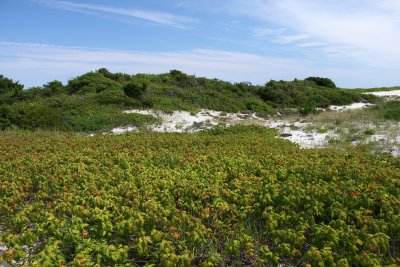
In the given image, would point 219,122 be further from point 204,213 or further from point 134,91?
point 204,213

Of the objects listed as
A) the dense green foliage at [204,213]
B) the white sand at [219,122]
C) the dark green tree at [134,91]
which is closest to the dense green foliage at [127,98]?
the dark green tree at [134,91]

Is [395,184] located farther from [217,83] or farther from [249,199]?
[217,83]

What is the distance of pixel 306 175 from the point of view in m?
7.23

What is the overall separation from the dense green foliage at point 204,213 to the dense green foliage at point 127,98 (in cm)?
1234

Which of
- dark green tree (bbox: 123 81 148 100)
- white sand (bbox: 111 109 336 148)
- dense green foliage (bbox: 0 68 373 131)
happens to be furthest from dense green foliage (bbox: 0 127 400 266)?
dark green tree (bbox: 123 81 148 100)

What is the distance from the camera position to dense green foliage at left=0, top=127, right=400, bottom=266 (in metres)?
4.81

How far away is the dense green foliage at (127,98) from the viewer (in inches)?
811

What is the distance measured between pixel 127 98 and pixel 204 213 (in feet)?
68.6

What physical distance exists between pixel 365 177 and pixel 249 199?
227 centimetres

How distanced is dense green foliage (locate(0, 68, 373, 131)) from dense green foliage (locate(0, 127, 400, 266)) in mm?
12335

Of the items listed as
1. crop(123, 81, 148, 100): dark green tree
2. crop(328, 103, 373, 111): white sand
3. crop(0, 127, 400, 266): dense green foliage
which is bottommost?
crop(0, 127, 400, 266): dense green foliage

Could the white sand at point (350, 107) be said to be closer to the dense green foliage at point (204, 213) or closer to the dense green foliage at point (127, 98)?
the dense green foliage at point (127, 98)

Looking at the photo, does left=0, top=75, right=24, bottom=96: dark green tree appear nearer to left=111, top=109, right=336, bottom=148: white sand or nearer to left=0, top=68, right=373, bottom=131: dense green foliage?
left=0, top=68, right=373, bottom=131: dense green foliage

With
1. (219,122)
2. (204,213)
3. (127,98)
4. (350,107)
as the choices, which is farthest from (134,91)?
→ (204,213)
